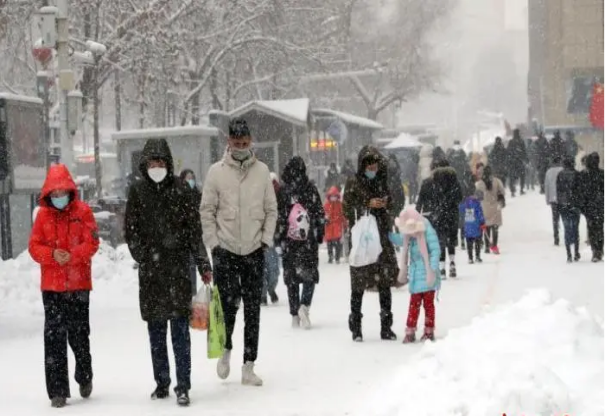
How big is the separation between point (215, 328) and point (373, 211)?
3.16 meters

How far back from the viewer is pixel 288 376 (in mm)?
9789

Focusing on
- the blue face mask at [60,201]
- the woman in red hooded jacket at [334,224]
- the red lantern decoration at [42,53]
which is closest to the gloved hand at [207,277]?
the blue face mask at [60,201]

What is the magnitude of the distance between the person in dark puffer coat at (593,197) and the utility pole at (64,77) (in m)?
8.34

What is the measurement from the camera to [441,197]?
18.7 m

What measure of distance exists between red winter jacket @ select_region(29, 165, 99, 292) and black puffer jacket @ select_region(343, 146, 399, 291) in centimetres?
340

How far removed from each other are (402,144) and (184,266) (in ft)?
147

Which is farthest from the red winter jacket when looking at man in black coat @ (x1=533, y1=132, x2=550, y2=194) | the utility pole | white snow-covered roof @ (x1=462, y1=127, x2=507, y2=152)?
white snow-covered roof @ (x1=462, y1=127, x2=507, y2=152)

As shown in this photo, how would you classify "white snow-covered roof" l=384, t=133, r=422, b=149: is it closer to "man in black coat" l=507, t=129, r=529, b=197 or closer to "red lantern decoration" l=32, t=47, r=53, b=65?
"man in black coat" l=507, t=129, r=529, b=197

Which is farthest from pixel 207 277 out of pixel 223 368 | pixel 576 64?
pixel 576 64

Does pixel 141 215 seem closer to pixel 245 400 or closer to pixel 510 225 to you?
pixel 245 400

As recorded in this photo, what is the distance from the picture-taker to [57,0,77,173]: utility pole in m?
Answer: 18.9

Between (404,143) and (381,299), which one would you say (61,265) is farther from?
(404,143)

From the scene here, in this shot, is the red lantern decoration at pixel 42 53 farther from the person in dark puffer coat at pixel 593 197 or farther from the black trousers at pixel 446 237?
the person in dark puffer coat at pixel 593 197

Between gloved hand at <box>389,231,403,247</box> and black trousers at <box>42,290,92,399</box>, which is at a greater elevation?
gloved hand at <box>389,231,403,247</box>
